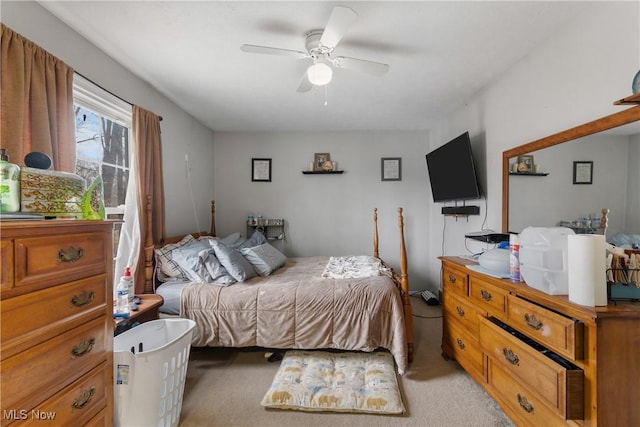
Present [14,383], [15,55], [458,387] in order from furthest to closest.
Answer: [458,387] → [15,55] → [14,383]

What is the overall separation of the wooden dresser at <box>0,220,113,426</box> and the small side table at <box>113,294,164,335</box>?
0.46 meters

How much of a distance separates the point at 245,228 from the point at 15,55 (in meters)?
2.89

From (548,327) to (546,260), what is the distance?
324 millimetres

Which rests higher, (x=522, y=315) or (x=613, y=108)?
(x=613, y=108)

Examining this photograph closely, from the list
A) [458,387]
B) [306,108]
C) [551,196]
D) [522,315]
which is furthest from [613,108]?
[306,108]

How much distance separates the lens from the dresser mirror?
4.21 ft

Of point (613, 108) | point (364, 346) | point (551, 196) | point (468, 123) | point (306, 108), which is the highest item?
point (306, 108)

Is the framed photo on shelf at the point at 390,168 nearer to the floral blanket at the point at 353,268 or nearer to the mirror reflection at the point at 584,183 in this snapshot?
the floral blanket at the point at 353,268

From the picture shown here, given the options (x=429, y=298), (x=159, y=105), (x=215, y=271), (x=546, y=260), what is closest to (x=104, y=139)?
(x=159, y=105)

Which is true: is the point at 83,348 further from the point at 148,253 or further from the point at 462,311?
the point at 462,311

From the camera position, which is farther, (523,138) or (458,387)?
(523,138)

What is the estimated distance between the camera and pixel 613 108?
1397mm

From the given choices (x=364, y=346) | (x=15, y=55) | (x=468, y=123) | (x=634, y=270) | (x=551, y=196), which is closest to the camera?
(x=634, y=270)

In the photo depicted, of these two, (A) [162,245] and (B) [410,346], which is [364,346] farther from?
(A) [162,245]
